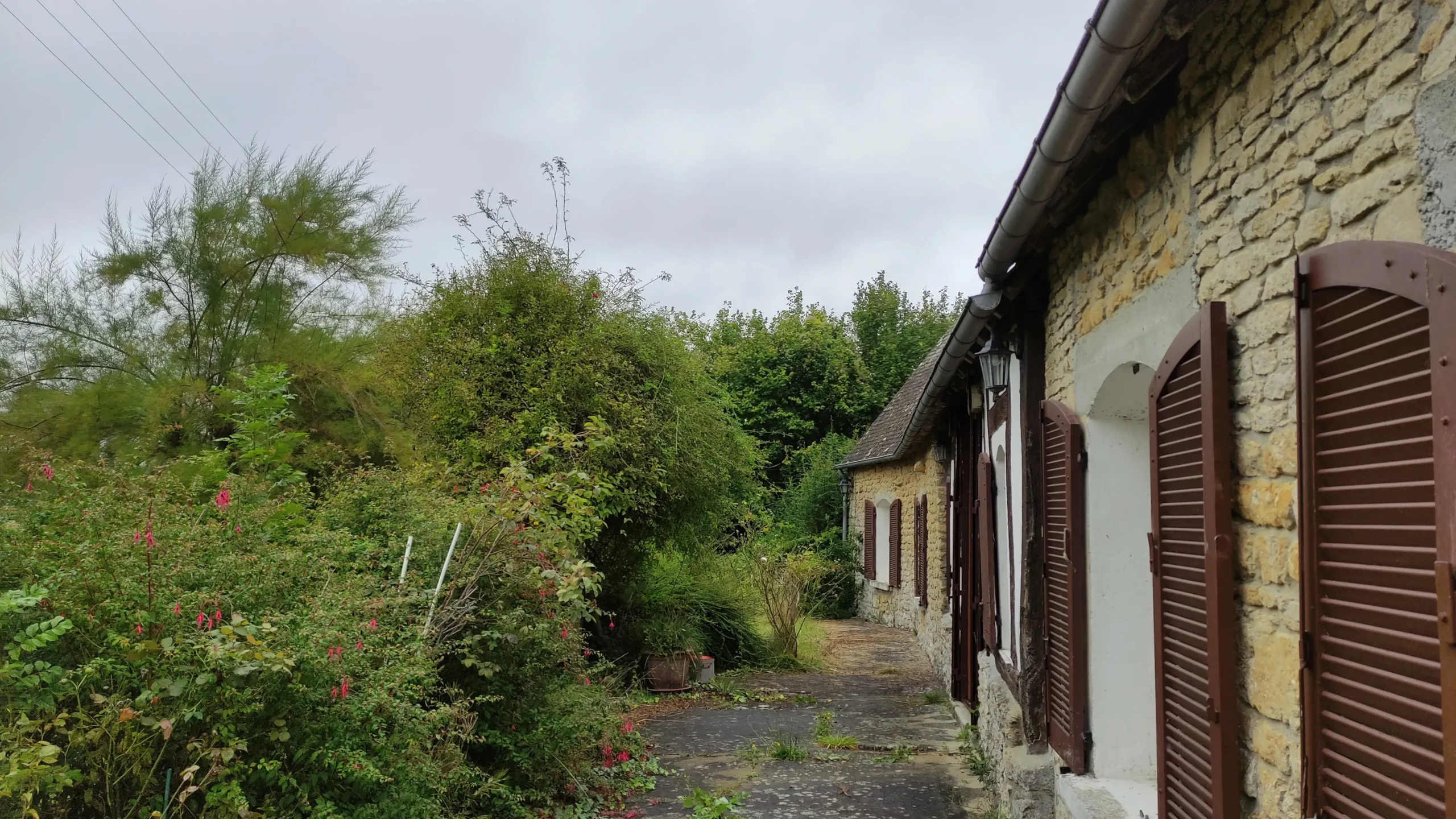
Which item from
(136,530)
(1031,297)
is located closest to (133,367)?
(136,530)

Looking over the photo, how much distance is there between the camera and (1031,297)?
15.6ft

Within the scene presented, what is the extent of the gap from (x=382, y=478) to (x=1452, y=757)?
204 inches

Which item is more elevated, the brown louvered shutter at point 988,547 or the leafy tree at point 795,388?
the leafy tree at point 795,388

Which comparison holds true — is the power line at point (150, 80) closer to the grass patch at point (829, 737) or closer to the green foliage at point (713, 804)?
the green foliage at point (713, 804)

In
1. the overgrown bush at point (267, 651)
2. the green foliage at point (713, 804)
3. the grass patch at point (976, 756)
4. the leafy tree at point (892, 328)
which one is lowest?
the grass patch at point (976, 756)

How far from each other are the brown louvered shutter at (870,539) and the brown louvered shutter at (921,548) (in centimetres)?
311

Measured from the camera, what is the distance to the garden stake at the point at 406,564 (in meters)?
4.38

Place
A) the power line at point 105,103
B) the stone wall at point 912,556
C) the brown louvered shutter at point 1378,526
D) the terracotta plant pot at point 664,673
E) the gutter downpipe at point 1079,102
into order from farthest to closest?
the stone wall at point 912,556, the terracotta plant pot at point 664,673, the power line at point 105,103, the gutter downpipe at point 1079,102, the brown louvered shutter at point 1378,526

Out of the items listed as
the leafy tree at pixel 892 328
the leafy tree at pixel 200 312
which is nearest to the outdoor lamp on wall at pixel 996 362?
the leafy tree at pixel 200 312

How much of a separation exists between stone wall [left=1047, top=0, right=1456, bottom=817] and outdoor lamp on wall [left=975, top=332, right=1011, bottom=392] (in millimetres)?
2274

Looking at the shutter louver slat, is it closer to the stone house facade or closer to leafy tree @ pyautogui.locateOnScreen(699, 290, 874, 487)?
leafy tree @ pyautogui.locateOnScreen(699, 290, 874, 487)

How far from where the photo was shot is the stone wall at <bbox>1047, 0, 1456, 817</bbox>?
5.36 ft

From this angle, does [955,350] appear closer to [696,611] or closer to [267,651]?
[267,651]

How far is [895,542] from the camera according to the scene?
44.7 feet
